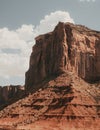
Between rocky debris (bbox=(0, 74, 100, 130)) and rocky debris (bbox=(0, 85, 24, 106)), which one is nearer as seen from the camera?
rocky debris (bbox=(0, 74, 100, 130))

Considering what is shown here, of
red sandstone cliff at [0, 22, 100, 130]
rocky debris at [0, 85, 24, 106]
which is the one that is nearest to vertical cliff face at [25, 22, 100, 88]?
red sandstone cliff at [0, 22, 100, 130]

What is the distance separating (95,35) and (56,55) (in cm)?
1577

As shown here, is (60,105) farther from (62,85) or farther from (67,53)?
(67,53)

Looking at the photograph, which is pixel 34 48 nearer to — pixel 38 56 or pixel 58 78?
pixel 38 56

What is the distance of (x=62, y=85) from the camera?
4884 inches

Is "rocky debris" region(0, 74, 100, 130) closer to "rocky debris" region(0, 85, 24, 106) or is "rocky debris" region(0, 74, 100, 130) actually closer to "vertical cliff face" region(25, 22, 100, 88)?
"vertical cliff face" region(25, 22, 100, 88)

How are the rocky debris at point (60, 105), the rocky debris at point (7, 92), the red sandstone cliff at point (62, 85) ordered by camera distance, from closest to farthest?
1. the red sandstone cliff at point (62, 85)
2. the rocky debris at point (60, 105)
3. the rocky debris at point (7, 92)

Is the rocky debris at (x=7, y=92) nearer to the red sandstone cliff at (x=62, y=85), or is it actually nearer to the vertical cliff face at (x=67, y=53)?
the red sandstone cliff at (x=62, y=85)

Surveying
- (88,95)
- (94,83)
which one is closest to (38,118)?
(88,95)

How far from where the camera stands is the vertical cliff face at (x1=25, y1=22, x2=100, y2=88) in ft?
440

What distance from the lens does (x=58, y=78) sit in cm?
12950

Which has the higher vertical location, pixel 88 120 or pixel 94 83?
pixel 94 83

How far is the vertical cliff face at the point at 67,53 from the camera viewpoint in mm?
134250

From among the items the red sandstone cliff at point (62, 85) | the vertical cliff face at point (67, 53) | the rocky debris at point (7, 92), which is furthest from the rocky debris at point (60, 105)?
the rocky debris at point (7, 92)
